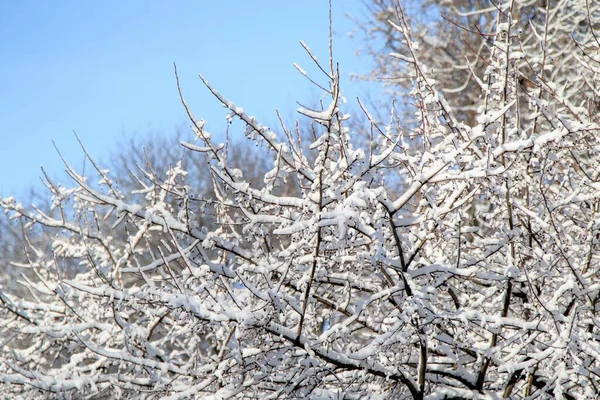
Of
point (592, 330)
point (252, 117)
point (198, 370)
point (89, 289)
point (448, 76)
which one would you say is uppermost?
point (448, 76)

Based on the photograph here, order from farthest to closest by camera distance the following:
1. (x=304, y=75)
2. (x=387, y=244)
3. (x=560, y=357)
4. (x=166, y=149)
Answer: (x=166, y=149)
(x=387, y=244)
(x=560, y=357)
(x=304, y=75)

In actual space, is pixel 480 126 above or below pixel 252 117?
below

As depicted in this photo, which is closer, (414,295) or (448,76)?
(414,295)

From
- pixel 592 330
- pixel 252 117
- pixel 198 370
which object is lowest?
pixel 592 330

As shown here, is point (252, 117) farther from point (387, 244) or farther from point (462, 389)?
point (462, 389)

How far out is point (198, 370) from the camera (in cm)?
367

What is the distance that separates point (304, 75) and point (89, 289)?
57.0 inches

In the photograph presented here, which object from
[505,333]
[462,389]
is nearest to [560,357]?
[462,389]

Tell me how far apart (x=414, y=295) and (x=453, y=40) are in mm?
14013

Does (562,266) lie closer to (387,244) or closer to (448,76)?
(387,244)

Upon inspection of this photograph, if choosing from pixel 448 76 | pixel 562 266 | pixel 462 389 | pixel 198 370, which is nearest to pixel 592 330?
pixel 562 266

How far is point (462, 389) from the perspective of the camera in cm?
404

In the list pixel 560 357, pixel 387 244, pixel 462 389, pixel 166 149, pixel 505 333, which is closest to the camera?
pixel 560 357

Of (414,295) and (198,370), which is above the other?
(198,370)
